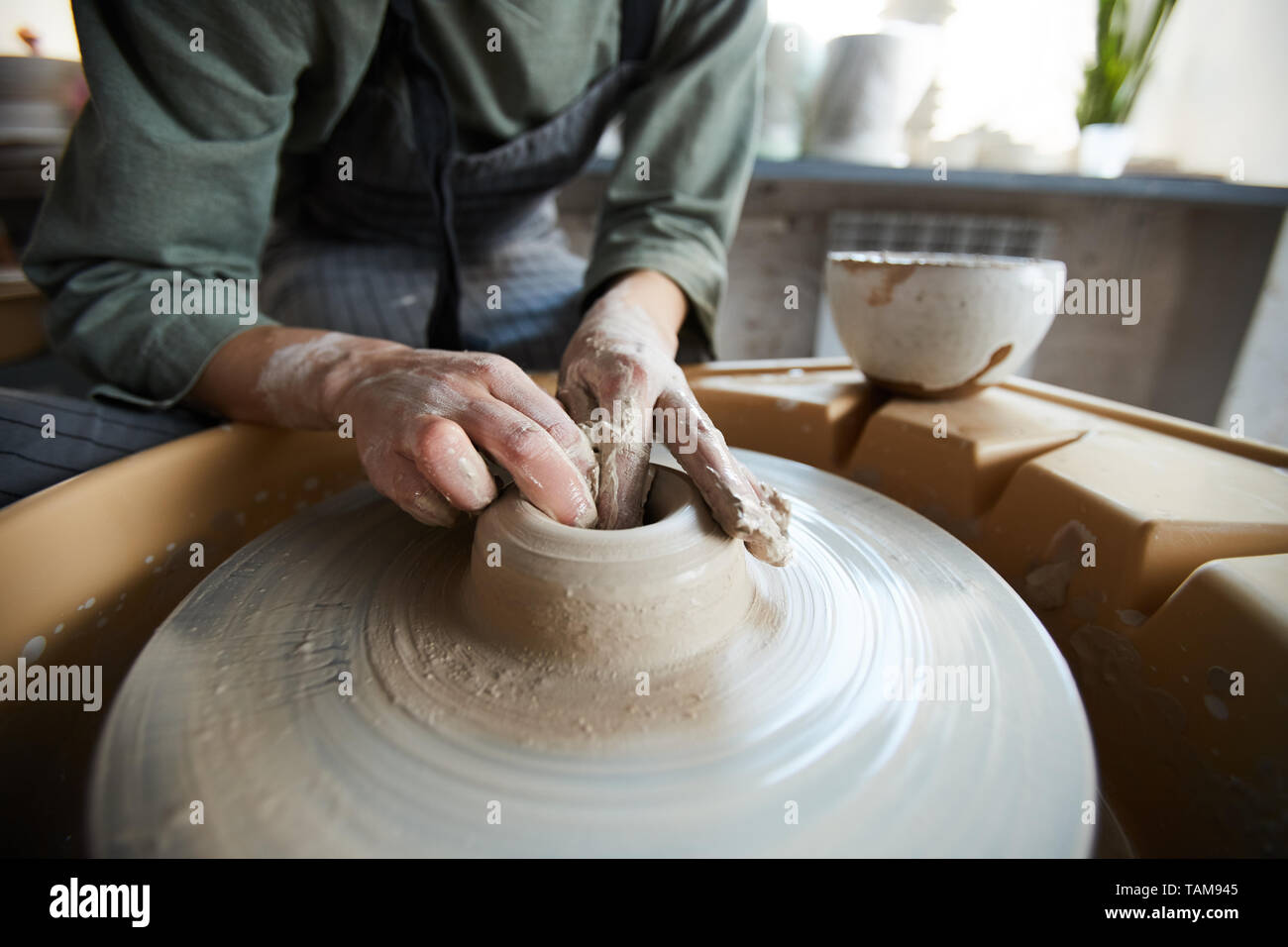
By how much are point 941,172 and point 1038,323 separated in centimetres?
144

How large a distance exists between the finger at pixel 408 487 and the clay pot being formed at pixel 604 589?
7 centimetres

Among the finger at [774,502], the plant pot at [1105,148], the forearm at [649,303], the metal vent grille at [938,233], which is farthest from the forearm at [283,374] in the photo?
the plant pot at [1105,148]

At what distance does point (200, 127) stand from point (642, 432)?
0.75 meters

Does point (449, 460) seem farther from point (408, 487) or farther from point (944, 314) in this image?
point (944, 314)

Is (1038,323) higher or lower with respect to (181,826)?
higher

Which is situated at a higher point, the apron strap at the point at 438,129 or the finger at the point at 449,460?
the apron strap at the point at 438,129

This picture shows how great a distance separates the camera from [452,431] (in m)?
0.68

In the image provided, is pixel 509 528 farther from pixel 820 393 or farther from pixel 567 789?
pixel 820 393

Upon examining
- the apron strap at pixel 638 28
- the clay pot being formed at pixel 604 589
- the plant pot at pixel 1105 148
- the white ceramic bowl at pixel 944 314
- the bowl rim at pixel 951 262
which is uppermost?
the plant pot at pixel 1105 148

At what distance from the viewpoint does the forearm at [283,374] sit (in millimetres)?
883

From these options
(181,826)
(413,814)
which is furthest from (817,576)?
(181,826)

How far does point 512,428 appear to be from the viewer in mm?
681

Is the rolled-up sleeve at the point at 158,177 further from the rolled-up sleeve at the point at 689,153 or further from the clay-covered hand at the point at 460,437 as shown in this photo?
the rolled-up sleeve at the point at 689,153
